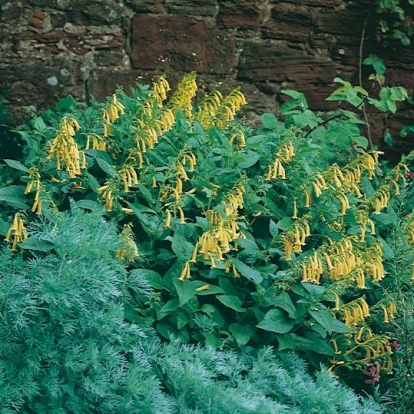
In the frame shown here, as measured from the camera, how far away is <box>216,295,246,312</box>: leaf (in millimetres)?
3289

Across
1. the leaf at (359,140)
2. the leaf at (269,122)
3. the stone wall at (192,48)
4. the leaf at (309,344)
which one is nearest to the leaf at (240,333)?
the leaf at (309,344)

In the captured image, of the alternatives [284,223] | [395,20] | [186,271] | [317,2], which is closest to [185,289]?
[186,271]

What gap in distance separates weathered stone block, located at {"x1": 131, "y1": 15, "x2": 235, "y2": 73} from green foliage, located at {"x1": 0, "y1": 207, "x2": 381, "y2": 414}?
2233mm

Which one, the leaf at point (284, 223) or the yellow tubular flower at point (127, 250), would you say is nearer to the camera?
the yellow tubular flower at point (127, 250)

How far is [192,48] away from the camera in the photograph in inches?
203

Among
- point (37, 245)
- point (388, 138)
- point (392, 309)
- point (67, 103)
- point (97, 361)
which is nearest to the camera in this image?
point (97, 361)

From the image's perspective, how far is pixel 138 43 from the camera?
16.7 feet

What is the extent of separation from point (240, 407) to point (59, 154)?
126 centimetres

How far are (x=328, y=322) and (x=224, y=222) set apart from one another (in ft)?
1.80

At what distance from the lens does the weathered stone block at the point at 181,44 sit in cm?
508

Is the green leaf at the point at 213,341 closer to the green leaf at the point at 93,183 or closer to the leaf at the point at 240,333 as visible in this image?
the leaf at the point at 240,333

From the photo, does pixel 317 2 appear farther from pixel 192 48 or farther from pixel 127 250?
pixel 127 250

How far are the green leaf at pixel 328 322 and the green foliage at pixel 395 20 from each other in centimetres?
249

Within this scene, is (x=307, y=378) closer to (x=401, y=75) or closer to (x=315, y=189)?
(x=315, y=189)
